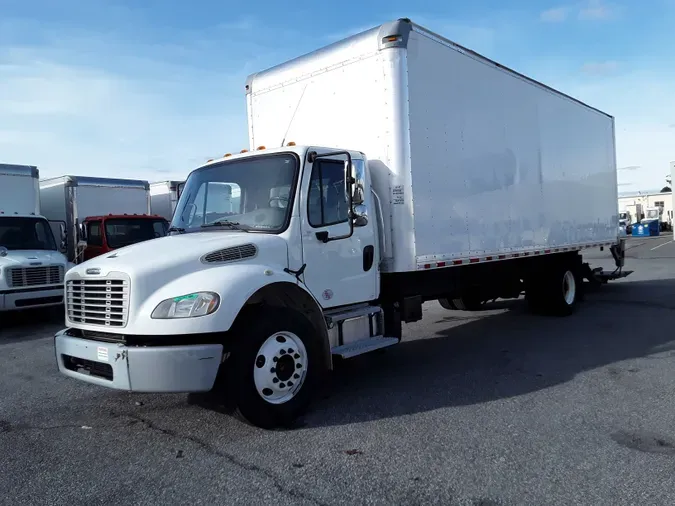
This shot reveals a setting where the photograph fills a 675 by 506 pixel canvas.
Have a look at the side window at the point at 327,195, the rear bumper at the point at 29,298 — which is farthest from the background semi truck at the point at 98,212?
the side window at the point at 327,195

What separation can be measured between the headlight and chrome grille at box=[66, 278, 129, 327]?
0.99 ft

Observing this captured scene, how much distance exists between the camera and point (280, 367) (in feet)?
16.2

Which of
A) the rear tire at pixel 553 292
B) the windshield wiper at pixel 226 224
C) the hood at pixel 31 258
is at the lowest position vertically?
the rear tire at pixel 553 292

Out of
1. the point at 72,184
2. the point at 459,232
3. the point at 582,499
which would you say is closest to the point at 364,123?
the point at 459,232

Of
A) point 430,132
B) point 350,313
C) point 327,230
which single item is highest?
point 430,132

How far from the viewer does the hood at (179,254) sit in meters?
4.65

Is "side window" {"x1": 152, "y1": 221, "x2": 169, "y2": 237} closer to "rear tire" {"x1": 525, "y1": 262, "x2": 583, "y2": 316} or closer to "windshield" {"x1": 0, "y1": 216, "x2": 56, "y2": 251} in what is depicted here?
"windshield" {"x1": 0, "y1": 216, "x2": 56, "y2": 251}

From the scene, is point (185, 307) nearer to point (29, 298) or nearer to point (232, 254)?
point (232, 254)

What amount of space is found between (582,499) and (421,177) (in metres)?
3.74

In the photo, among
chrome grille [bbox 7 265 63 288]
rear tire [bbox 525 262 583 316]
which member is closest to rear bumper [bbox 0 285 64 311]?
chrome grille [bbox 7 265 63 288]

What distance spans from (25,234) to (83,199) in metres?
3.49

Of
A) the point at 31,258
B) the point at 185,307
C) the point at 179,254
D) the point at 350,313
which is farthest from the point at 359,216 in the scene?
the point at 31,258

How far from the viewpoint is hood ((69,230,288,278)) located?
465cm

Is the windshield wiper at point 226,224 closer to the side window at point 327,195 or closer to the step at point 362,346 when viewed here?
the side window at point 327,195
